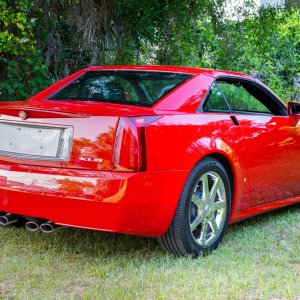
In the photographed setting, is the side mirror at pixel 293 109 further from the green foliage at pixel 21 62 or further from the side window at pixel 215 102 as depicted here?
the green foliage at pixel 21 62

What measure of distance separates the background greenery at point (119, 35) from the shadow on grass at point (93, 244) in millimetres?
2882

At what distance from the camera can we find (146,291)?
3.47 meters

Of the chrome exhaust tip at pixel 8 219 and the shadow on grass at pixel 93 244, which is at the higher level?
the chrome exhaust tip at pixel 8 219

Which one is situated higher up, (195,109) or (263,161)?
(195,109)

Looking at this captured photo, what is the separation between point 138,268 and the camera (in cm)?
394

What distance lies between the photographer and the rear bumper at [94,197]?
368cm

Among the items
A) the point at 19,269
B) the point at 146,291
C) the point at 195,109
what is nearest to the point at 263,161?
the point at 195,109

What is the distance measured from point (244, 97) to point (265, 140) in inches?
22.3

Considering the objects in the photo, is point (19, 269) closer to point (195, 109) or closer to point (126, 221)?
point (126, 221)

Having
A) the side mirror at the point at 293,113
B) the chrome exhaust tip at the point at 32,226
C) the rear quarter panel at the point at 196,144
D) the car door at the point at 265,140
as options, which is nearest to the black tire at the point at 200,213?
the rear quarter panel at the point at 196,144

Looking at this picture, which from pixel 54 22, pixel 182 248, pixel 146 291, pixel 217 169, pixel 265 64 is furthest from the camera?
pixel 265 64

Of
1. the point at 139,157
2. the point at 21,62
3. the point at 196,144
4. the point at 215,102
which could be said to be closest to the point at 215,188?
the point at 196,144

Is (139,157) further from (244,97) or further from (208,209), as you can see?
(244,97)

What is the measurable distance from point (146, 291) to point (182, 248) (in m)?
0.70
